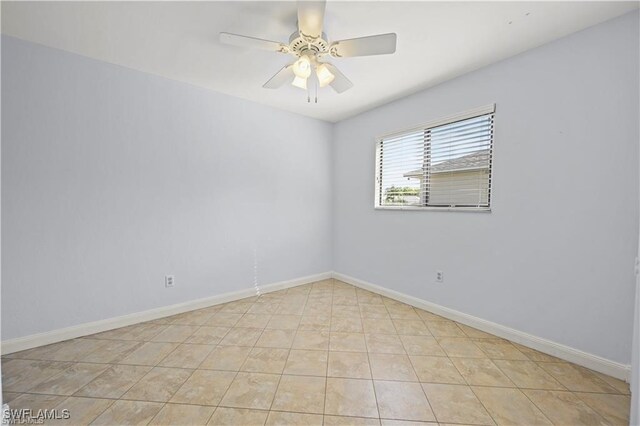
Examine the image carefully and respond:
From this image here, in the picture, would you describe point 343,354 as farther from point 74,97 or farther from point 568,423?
point 74,97

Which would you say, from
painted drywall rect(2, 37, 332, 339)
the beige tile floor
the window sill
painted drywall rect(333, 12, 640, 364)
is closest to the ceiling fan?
painted drywall rect(333, 12, 640, 364)

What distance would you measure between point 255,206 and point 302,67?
1.87 metres

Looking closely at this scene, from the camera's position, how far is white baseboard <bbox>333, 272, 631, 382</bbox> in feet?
5.61

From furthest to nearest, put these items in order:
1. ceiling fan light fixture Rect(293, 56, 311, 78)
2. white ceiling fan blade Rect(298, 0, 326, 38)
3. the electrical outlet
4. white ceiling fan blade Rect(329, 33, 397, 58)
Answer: the electrical outlet < ceiling fan light fixture Rect(293, 56, 311, 78) < white ceiling fan blade Rect(329, 33, 397, 58) < white ceiling fan blade Rect(298, 0, 326, 38)

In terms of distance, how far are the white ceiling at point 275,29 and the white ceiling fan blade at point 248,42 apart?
9.4 inches

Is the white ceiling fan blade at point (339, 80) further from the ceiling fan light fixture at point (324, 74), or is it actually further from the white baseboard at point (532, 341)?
the white baseboard at point (532, 341)

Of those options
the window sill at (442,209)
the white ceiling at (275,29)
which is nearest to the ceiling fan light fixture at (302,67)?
the white ceiling at (275,29)

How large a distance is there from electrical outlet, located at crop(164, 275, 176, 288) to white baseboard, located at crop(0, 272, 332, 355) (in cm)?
23

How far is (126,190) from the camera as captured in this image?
2432mm

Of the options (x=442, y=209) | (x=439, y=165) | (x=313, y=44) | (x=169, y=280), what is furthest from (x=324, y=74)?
(x=169, y=280)

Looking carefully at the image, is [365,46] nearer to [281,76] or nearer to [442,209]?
[281,76]

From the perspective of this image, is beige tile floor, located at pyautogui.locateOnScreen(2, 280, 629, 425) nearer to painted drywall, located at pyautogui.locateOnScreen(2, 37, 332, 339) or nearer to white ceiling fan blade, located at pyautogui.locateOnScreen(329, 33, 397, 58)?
painted drywall, located at pyautogui.locateOnScreen(2, 37, 332, 339)

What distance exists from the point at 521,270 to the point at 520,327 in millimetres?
489

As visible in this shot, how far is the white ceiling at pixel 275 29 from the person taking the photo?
1.66 metres
